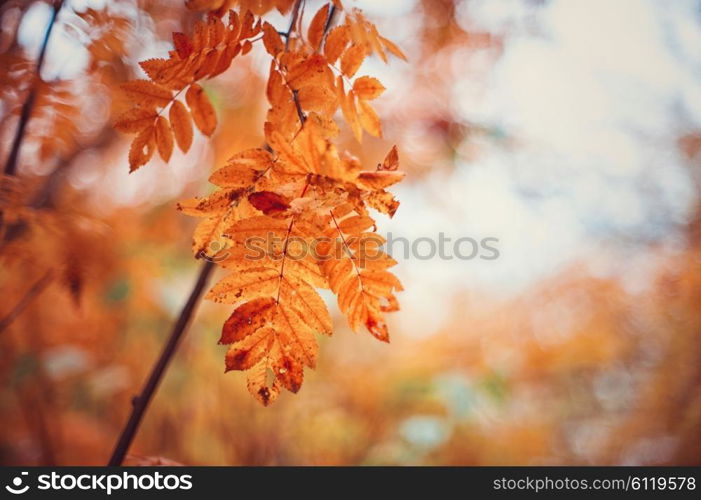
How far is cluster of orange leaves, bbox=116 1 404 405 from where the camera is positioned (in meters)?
0.84

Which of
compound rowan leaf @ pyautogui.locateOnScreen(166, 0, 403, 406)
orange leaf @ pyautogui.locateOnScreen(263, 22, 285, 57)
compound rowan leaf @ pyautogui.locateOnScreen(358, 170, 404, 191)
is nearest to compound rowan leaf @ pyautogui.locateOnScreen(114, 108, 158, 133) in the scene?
compound rowan leaf @ pyautogui.locateOnScreen(166, 0, 403, 406)

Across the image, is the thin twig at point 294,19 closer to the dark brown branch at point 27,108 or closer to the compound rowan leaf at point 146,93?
the compound rowan leaf at point 146,93

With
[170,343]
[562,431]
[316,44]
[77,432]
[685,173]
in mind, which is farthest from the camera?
[562,431]

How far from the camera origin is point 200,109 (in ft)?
3.33

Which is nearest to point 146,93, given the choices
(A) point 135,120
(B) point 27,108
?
(A) point 135,120

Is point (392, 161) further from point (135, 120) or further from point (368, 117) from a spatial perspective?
point (135, 120)

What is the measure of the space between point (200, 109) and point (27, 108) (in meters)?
0.79

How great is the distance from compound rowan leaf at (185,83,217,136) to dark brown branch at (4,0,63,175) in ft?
2.10

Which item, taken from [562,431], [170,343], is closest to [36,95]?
[170,343]

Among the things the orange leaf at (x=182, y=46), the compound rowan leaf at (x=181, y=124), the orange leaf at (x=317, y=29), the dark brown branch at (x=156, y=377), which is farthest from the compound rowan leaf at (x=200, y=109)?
the dark brown branch at (x=156, y=377)

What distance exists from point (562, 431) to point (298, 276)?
244 inches

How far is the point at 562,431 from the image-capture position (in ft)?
19.2

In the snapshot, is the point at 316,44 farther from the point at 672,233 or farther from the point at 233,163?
the point at 672,233
